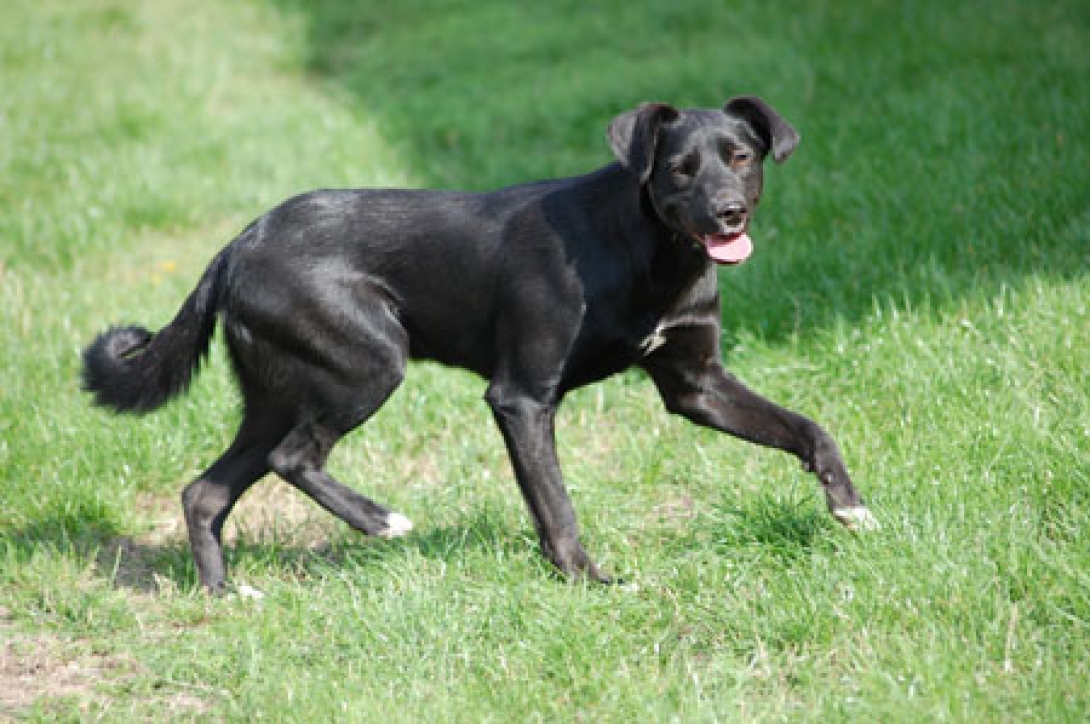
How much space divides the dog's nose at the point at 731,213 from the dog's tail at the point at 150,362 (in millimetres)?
1718

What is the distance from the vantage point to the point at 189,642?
3.76 meters

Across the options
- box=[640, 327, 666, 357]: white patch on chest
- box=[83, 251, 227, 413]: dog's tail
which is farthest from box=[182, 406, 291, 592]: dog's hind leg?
box=[640, 327, 666, 357]: white patch on chest

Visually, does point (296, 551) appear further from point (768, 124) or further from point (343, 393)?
point (768, 124)

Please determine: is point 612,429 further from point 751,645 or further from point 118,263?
point 118,263

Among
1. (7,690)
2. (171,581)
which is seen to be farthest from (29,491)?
(7,690)

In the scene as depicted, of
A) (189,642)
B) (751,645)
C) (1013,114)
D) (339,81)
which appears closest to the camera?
(751,645)

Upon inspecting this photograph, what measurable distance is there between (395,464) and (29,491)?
131cm

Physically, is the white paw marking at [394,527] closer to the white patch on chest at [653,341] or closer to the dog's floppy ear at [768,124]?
the white patch on chest at [653,341]

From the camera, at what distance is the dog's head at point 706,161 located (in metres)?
3.71

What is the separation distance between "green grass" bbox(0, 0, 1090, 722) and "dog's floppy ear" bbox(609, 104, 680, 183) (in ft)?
3.54

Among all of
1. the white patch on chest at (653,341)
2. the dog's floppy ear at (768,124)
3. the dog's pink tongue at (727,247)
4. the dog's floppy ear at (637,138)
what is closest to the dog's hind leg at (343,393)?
the white patch on chest at (653,341)

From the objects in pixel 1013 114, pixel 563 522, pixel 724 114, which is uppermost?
pixel 724 114

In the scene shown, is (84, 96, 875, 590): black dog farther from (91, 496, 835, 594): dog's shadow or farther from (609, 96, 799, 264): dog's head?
(91, 496, 835, 594): dog's shadow

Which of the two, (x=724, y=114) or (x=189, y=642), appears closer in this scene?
(x=189, y=642)
